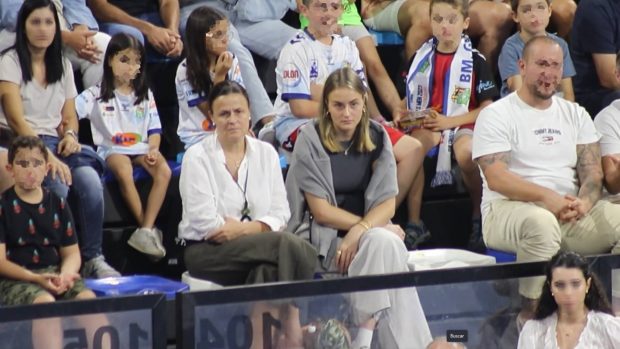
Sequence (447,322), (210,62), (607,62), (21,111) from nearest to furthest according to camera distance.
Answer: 1. (447,322)
2. (21,111)
3. (210,62)
4. (607,62)

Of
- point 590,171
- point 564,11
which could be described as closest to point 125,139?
point 590,171

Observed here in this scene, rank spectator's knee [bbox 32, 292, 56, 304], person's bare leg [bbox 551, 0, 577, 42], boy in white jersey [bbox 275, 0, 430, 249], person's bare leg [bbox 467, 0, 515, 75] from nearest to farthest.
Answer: spectator's knee [bbox 32, 292, 56, 304]
boy in white jersey [bbox 275, 0, 430, 249]
person's bare leg [bbox 467, 0, 515, 75]
person's bare leg [bbox 551, 0, 577, 42]

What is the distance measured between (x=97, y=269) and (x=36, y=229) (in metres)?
0.58

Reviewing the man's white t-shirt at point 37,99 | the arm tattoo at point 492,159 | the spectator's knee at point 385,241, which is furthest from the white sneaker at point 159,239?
the arm tattoo at point 492,159

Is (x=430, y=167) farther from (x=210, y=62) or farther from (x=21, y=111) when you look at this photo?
(x=21, y=111)

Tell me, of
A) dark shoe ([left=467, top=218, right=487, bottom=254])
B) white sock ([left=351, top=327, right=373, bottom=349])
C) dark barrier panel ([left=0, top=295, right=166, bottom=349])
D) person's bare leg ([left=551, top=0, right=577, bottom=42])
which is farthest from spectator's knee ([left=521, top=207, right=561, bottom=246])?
person's bare leg ([left=551, top=0, right=577, bottom=42])

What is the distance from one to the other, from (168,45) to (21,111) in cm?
117

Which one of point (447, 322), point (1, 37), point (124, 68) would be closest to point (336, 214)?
point (447, 322)

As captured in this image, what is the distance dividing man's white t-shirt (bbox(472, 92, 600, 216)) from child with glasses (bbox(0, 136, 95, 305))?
201 centimetres

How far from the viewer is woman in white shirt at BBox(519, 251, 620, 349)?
5.91 meters

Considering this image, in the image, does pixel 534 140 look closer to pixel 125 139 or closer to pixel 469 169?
pixel 469 169

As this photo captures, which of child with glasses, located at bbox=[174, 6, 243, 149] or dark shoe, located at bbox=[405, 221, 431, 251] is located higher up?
child with glasses, located at bbox=[174, 6, 243, 149]

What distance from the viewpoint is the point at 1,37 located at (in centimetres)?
728

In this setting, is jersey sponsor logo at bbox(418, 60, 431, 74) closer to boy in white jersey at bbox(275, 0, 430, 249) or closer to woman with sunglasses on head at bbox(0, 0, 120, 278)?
boy in white jersey at bbox(275, 0, 430, 249)
